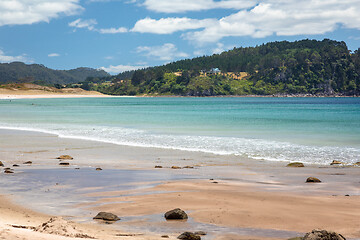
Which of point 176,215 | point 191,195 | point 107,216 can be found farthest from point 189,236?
point 191,195

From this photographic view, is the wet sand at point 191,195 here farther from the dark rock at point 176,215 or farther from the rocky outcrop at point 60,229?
the rocky outcrop at point 60,229

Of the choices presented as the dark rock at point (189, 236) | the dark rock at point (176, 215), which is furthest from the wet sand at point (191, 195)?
the dark rock at point (189, 236)

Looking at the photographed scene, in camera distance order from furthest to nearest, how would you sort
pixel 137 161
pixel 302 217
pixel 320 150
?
1. pixel 320 150
2. pixel 137 161
3. pixel 302 217

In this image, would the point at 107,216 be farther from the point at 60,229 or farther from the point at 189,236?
the point at 189,236

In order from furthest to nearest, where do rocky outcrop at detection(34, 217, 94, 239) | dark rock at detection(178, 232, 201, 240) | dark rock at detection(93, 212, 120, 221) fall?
dark rock at detection(93, 212, 120, 221)
dark rock at detection(178, 232, 201, 240)
rocky outcrop at detection(34, 217, 94, 239)

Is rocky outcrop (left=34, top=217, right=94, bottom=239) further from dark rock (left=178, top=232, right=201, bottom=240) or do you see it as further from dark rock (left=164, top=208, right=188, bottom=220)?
dark rock (left=164, top=208, right=188, bottom=220)

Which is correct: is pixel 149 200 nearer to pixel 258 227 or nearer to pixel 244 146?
pixel 258 227

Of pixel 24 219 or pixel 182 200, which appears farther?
pixel 182 200

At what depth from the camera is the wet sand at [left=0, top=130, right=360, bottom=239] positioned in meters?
8.19

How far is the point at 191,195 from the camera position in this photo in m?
11.0

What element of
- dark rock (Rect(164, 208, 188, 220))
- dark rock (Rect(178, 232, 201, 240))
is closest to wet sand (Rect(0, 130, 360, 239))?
dark rock (Rect(164, 208, 188, 220))

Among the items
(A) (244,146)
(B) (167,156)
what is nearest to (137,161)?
(B) (167,156)

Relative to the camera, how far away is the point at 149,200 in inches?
408

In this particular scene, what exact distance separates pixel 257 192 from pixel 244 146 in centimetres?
1306
